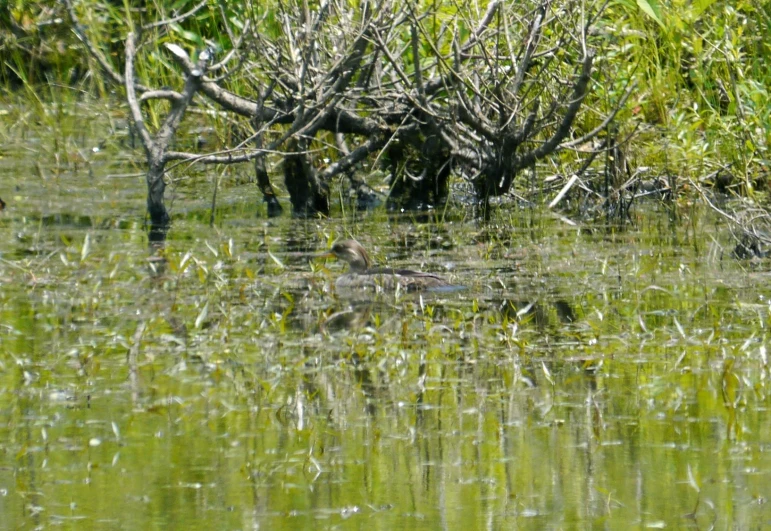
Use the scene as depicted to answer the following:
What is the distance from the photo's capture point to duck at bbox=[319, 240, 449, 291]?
22.4ft

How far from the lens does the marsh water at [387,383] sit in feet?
12.3

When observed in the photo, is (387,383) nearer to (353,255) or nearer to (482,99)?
(353,255)

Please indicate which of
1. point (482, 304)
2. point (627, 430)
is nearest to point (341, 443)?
point (627, 430)

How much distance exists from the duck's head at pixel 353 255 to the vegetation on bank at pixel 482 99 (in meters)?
1.29

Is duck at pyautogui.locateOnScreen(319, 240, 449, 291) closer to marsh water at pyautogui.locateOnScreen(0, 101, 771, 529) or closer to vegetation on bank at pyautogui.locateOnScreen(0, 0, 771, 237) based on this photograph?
marsh water at pyautogui.locateOnScreen(0, 101, 771, 529)

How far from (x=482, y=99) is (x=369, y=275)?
2.45m

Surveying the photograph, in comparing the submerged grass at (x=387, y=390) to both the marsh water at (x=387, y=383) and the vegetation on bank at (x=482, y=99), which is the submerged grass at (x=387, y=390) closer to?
the marsh water at (x=387, y=383)

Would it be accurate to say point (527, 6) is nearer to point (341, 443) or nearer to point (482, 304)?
point (482, 304)

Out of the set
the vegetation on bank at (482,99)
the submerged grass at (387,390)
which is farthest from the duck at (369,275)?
the vegetation on bank at (482,99)

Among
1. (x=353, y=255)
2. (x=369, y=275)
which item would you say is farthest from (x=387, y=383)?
(x=353, y=255)

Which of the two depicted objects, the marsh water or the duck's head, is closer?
the marsh water

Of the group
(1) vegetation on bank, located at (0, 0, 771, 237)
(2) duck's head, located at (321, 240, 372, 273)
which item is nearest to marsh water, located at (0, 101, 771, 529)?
(2) duck's head, located at (321, 240, 372, 273)

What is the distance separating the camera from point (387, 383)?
5012 millimetres

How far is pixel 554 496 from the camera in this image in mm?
3752
